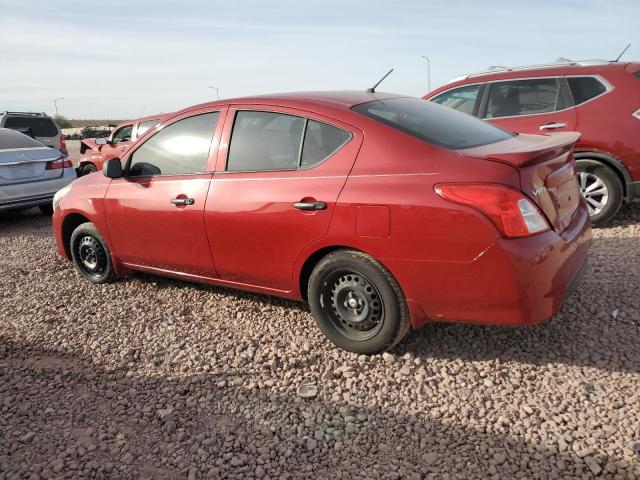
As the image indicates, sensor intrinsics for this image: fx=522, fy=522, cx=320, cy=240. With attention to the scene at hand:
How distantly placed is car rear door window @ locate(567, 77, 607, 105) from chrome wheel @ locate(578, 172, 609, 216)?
2.79ft

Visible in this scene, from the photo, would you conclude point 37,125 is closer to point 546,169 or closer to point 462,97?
point 462,97

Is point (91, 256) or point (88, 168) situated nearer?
point (91, 256)

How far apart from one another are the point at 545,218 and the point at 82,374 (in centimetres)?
303

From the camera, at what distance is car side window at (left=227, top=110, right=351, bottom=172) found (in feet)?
11.1

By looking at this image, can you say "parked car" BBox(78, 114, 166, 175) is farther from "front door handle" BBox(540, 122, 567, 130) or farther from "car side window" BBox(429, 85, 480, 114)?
"front door handle" BBox(540, 122, 567, 130)

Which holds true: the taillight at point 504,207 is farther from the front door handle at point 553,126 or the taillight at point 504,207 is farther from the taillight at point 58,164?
the taillight at point 58,164

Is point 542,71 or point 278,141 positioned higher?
point 542,71

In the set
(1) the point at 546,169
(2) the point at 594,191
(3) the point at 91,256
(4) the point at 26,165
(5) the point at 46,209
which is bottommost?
(5) the point at 46,209

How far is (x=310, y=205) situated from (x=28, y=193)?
6.41m

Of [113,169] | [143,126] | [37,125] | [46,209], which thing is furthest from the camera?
[37,125]

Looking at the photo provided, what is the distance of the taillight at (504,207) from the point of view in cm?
268

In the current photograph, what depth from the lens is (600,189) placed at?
19.0 ft

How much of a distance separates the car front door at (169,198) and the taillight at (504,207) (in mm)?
1997

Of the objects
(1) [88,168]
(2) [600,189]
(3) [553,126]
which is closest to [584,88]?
(3) [553,126]
